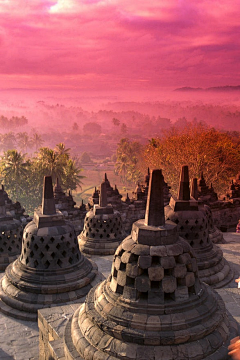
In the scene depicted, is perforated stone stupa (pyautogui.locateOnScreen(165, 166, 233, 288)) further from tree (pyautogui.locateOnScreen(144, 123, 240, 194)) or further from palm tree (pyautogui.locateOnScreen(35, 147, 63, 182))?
palm tree (pyautogui.locateOnScreen(35, 147, 63, 182))

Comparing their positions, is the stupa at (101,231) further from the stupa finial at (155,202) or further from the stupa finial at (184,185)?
the stupa finial at (155,202)

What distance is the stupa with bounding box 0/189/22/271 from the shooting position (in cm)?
1573

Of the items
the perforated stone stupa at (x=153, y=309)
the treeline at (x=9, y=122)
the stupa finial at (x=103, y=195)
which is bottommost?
the perforated stone stupa at (x=153, y=309)

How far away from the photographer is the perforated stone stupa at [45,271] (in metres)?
11.8

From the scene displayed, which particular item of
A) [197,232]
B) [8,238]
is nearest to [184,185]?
[197,232]

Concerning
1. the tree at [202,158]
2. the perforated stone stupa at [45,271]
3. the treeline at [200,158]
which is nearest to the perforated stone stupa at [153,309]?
the perforated stone stupa at [45,271]

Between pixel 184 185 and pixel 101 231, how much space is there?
7.36 meters

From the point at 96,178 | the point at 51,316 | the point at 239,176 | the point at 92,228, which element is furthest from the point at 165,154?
the point at 96,178

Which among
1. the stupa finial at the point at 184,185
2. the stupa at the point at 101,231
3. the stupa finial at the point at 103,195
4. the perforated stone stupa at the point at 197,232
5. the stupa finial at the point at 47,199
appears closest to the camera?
the stupa finial at the point at 47,199

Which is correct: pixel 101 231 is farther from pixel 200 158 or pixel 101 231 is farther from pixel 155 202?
pixel 200 158

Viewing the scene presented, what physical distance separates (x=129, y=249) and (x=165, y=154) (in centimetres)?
3991

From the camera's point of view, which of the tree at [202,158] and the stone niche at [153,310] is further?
the tree at [202,158]

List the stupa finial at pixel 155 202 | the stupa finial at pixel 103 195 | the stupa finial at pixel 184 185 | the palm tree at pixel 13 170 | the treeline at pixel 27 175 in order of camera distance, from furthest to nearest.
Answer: the treeline at pixel 27 175
the palm tree at pixel 13 170
the stupa finial at pixel 103 195
the stupa finial at pixel 184 185
the stupa finial at pixel 155 202

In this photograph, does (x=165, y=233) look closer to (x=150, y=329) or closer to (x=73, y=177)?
(x=150, y=329)
